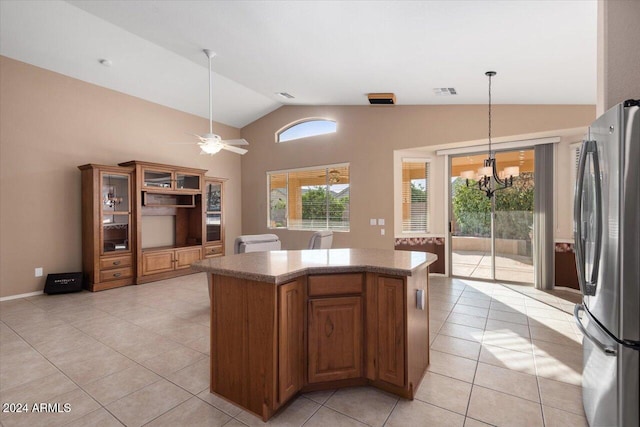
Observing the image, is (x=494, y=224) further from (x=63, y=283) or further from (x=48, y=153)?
(x=48, y=153)

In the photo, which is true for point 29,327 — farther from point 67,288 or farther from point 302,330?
point 302,330

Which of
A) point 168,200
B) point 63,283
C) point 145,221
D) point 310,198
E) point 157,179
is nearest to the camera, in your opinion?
point 63,283

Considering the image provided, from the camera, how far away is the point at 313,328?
2.04 meters

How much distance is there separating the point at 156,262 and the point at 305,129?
13.4 feet

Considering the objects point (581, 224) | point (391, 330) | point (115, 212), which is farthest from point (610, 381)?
point (115, 212)

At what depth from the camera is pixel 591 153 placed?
1.68 meters

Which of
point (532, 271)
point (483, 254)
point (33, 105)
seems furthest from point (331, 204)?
point (33, 105)

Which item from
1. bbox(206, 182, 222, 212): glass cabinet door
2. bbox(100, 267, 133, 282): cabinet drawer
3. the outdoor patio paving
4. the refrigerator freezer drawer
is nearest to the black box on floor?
bbox(100, 267, 133, 282): cabinet drawer

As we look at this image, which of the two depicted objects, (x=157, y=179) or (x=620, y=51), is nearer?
(x=620, y=51)

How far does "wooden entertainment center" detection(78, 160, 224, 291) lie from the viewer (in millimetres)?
4809

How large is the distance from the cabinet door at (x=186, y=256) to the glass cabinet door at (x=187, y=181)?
4.07 feet

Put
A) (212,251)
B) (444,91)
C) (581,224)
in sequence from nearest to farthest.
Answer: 1. (581,224)
2. (444,91)
3. (212,251)

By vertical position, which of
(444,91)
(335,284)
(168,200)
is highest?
(444,91)

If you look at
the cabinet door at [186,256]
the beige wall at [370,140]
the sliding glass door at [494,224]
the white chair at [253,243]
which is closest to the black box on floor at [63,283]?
the cabinet door at [186,256]
